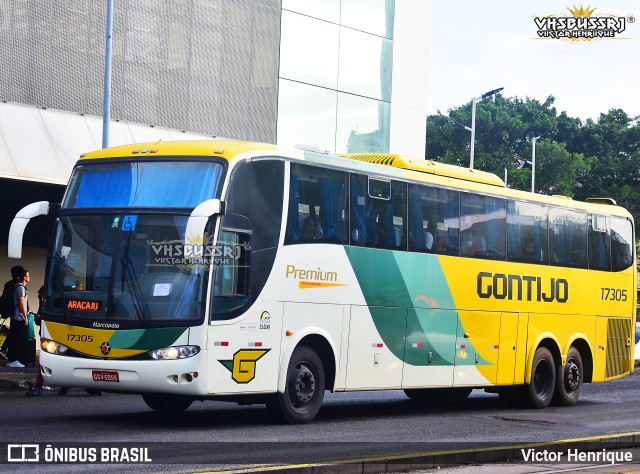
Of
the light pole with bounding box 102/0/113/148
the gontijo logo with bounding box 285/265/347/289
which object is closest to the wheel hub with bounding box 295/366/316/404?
the gontijo logo with bounding box 285/265/347/289

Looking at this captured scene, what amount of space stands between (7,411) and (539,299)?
9045mm

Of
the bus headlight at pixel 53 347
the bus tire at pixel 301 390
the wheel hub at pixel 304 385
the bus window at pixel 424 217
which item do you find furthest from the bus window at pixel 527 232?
the bus headlight at pixel 53 347

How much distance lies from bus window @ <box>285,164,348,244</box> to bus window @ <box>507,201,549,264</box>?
4.51 meters

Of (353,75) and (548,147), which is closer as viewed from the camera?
(353,75)

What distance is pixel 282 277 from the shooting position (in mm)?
14852

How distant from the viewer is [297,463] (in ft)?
35.7

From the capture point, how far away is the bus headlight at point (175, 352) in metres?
13.7

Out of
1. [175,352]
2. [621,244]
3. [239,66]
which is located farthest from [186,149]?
[239,66]

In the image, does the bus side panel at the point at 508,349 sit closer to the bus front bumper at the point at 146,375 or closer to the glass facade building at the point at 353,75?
the bus front bumper at the point at 146,375

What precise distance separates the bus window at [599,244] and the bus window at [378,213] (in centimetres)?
578

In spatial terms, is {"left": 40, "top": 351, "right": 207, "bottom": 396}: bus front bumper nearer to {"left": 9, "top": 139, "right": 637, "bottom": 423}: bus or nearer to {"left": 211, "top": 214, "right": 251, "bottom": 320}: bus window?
{"left": 9, "top": 139, "right": 637, "bottom": 423}: bus

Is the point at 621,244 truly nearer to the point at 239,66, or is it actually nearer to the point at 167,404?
the point at 167,404

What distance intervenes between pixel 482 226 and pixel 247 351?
606cm

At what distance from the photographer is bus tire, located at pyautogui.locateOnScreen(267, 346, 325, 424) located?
586 inches
